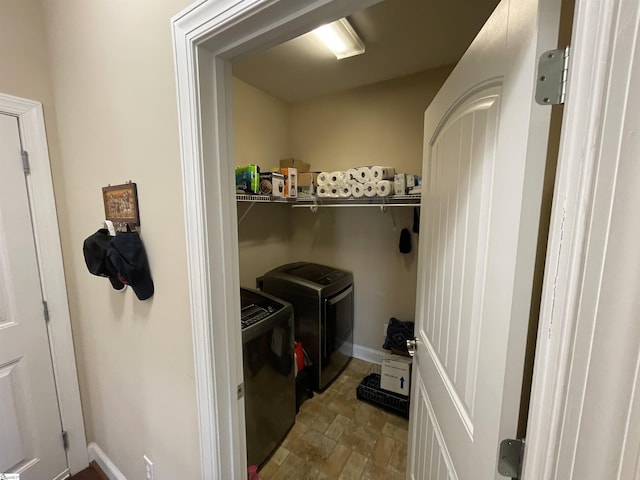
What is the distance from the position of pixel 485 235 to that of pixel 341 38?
1.64m

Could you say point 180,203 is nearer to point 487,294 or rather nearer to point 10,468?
point 487,294

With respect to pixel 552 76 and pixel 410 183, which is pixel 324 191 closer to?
pixel 410 183

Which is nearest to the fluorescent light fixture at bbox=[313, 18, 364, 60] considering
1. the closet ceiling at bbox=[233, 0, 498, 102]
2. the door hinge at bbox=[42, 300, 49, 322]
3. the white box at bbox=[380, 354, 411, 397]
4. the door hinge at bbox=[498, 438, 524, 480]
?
the closet ceiling at bbox=[233, 0, 498, 102]

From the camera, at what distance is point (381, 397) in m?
2.07

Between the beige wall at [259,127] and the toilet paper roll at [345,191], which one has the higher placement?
the beige wall at [259,127]

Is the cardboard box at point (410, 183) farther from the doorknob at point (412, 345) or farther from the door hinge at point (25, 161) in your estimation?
the door hinge at point (25, 161)

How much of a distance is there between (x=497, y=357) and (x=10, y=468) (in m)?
2.30

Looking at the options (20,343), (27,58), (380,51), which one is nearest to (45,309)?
(20,343)

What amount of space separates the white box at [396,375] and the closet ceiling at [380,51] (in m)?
2.32

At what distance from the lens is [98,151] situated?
1127 mm

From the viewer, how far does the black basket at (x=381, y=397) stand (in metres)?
1.97

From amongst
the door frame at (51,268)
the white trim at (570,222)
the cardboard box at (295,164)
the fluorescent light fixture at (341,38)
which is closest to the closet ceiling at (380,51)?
the fluorescent light fixture at (341,38)

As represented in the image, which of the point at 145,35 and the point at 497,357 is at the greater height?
the point at 145,35

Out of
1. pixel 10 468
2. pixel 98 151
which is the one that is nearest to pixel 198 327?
pixel 98 151
